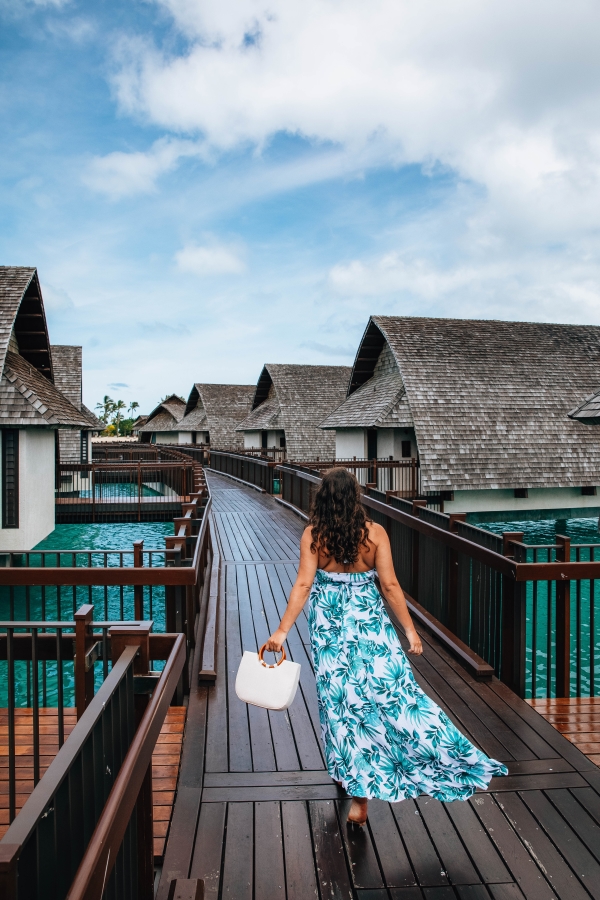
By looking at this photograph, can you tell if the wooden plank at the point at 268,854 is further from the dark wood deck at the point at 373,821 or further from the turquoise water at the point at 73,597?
the turquoise water at the point at 73,597

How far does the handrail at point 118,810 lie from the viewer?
1334mm

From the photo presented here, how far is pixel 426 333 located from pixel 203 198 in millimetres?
16924

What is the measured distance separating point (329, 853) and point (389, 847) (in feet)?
0.95

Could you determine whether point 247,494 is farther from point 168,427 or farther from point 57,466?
point 168,427

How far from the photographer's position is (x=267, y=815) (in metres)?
3.09

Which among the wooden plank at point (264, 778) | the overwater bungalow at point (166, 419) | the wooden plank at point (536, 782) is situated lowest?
the wooden plank at point (264, 778)

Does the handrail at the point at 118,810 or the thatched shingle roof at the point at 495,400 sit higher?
the thatched shingle roof at the point at 495,400

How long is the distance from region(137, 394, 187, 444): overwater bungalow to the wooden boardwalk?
4942cm

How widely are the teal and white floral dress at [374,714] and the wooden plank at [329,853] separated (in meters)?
0.22

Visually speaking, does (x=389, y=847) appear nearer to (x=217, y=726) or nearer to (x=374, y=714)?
(x=374, y=714)

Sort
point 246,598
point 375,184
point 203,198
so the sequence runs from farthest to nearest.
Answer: point 375,184, point 203,198, point 246,598

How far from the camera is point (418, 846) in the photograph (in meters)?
2.87

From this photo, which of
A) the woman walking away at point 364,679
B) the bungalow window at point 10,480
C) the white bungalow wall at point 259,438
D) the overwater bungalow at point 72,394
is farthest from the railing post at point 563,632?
the white bungalow wall at point 259,438

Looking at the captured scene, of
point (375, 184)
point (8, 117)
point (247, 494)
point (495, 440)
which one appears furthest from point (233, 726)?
point (375, 184)
